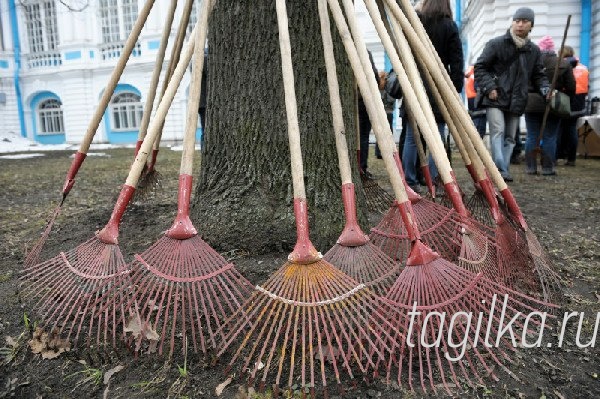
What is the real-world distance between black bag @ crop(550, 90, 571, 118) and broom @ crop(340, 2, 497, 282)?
14.6 feet

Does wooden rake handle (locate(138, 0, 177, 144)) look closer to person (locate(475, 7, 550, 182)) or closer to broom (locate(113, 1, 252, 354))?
broom (locate(113, 1, 252, 354))

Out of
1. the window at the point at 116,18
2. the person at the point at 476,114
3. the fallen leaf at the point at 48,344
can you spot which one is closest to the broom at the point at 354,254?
the fallen leaf at the point at 48,344

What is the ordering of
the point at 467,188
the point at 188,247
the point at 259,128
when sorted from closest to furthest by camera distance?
1. the point at 188,247
2. the point at 259,128
3. the point at 467,188

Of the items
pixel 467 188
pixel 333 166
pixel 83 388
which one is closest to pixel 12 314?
pixel 83 388

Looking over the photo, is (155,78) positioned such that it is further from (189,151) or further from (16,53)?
(16,53)

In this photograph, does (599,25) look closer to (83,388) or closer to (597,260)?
(597,260)

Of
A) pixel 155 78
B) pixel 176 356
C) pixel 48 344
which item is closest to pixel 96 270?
pixel 48 344

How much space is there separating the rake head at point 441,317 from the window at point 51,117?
924 inches

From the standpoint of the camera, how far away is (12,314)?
71.8 inches

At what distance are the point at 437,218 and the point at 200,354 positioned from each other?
1121 mm

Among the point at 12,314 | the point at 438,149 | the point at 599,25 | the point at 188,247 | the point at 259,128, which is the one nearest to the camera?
the point at 188,247

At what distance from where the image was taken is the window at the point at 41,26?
2132 cm

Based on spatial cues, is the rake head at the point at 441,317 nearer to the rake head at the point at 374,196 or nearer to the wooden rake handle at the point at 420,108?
the wooden rake handle at the point at 420,108

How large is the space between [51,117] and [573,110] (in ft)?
71.7
